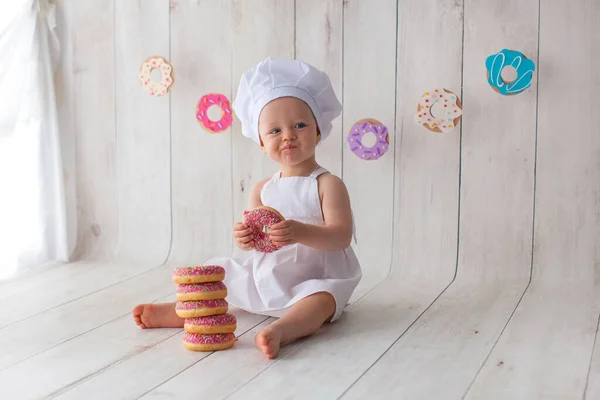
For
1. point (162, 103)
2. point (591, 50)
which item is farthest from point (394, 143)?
point (162, 103)

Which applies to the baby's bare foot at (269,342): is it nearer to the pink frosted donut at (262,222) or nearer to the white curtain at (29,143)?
the pink frosted donut at (262,222)

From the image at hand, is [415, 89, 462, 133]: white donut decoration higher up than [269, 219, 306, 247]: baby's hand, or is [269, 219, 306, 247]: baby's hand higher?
[415, 89, 462, 133]: white donut decoration

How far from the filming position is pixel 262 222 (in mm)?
1430

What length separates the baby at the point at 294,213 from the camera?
1.46 meters

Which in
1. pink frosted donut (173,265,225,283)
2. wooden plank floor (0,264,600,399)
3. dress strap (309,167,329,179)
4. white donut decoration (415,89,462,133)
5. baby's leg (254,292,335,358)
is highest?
white donut decoration (415,89,462,133)

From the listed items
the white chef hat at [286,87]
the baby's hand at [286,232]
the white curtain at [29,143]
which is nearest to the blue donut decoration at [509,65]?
the white chef hat at [286,87]

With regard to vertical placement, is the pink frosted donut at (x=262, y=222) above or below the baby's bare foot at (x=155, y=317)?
above

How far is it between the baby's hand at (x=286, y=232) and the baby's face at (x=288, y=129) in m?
0.19

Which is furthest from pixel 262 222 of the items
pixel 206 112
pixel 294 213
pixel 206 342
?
pixel 206 112

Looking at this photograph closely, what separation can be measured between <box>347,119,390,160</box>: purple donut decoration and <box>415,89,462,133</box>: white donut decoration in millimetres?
106

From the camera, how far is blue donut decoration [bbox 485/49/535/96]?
1.73 m

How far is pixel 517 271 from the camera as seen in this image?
1824 millimetres

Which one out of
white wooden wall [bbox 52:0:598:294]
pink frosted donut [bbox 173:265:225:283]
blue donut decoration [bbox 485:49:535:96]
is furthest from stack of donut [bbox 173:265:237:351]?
blue donut decoration [bbox 485:49:535:96]

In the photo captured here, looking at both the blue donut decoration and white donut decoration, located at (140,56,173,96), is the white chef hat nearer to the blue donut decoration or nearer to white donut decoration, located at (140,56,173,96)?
the blue donut decoration
